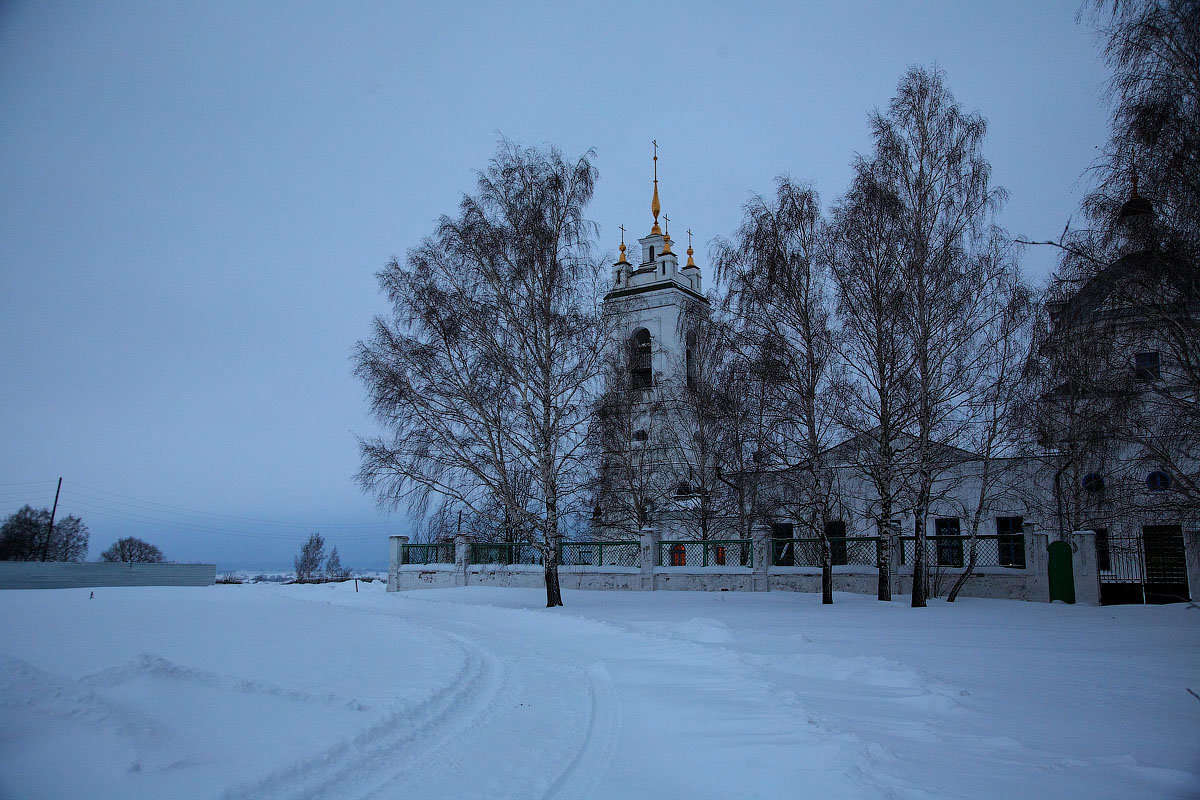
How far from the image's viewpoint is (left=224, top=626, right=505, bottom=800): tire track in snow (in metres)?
4.27

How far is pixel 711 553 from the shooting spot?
27.4m

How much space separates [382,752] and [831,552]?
796 inches

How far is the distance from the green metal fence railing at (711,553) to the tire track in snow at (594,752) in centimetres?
1653

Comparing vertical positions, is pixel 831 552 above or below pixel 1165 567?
above

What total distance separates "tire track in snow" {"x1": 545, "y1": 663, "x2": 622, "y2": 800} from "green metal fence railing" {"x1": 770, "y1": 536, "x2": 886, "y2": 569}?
1521 cm

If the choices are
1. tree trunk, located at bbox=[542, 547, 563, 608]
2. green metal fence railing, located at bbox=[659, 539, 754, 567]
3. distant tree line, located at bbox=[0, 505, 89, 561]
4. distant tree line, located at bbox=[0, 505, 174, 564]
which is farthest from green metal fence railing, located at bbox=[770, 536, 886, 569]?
distant tree line, located at bbox=[0, 505, 89, 561]

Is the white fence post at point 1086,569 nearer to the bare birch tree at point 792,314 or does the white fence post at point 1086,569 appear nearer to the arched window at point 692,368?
the bare birch tree at point 792,314

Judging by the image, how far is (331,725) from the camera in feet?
18.1

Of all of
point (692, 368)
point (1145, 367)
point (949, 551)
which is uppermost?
point (692, 368)

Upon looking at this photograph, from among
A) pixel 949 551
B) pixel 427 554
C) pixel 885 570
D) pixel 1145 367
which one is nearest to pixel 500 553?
pixel 427 554

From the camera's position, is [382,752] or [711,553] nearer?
[382,752]

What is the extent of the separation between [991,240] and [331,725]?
17845 millimetres

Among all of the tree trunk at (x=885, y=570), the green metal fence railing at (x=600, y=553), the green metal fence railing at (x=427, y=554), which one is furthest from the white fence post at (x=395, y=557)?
the tree trunk at (x=885, y=570)

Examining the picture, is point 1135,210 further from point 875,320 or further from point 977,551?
point 977,551
